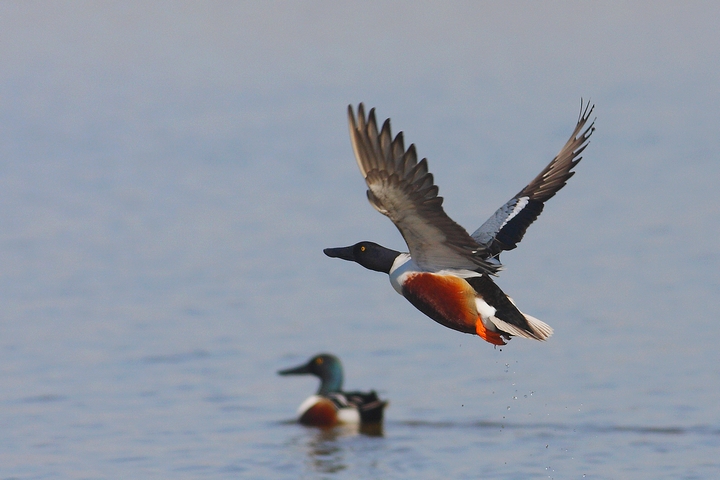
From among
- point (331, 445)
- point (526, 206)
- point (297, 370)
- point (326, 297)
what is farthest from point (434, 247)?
point (326, 297)

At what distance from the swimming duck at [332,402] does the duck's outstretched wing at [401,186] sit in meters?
5.75

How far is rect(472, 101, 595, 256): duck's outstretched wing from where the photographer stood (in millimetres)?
7379

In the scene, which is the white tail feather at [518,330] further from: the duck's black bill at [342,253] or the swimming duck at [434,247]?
the duck's black bill at [342,253]

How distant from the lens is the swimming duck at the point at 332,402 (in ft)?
39.1

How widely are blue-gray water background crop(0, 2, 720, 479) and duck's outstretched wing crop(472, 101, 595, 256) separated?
3010 mm

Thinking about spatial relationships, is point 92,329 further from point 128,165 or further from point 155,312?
point 128,165

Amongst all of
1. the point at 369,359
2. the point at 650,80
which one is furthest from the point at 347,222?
the point at 650,80

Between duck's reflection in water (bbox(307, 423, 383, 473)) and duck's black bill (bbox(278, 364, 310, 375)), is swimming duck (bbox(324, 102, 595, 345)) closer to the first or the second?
duck's reflection in water (bbox(307, 423, 383, 473))

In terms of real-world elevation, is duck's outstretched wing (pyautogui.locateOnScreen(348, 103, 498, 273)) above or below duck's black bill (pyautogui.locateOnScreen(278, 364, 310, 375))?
below

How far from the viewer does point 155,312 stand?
14.9m

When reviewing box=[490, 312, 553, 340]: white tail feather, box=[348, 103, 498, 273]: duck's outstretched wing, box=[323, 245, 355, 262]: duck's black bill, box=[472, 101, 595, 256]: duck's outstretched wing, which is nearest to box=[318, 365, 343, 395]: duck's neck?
box=[472, 101, 595, 256]: duck's outstretched wing

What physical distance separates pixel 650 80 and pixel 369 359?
78.3 feet

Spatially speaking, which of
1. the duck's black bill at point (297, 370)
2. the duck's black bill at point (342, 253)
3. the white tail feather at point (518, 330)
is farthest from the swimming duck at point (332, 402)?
the white tail feather at point (518, 330)

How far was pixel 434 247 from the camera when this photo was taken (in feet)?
21.0
